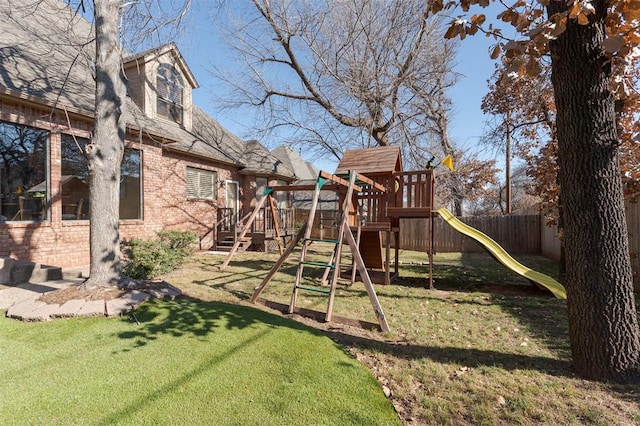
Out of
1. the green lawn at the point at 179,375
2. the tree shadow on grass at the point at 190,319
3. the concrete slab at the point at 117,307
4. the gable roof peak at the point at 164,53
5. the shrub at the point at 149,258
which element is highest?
the gable roof peak at the point at 164,53

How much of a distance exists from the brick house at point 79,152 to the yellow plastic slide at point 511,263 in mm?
7512

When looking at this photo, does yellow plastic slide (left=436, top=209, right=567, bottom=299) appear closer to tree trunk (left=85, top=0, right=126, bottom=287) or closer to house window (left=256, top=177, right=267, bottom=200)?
tree trunk (left=85, top=0, right=126, bottom=287)

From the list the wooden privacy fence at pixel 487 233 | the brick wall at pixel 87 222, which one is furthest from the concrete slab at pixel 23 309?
the wooden privacy fence at pixel 487 233

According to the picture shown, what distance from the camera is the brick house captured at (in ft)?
21.1

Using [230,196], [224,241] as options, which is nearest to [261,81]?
[230,196]

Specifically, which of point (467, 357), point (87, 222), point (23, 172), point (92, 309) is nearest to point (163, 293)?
point (92, 309)

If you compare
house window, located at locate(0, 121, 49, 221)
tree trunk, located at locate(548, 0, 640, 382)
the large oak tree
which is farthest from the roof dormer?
tree trunk, located at locate(548, 0, 640, 382)

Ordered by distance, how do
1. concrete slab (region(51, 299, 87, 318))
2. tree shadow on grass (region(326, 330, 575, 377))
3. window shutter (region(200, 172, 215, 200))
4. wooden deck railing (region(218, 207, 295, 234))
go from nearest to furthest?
tree shadow on grass (region(326, 330, 575, 377))
concrete slab (region(51, 299, 87, 318))
window shutter (region(200, 172, 215, 200))
wooden deck railing (region(218, 207, 295, 234))

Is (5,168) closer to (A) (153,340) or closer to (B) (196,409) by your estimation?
(A) (153,340)

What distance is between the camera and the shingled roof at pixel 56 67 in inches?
259

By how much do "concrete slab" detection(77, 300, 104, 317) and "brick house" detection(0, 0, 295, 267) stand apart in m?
3.32

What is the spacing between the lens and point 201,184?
1212 cm

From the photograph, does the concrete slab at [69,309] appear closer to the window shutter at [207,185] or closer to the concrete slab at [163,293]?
the concrete slab at [163,293]

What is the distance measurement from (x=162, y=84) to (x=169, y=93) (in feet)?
1.28
